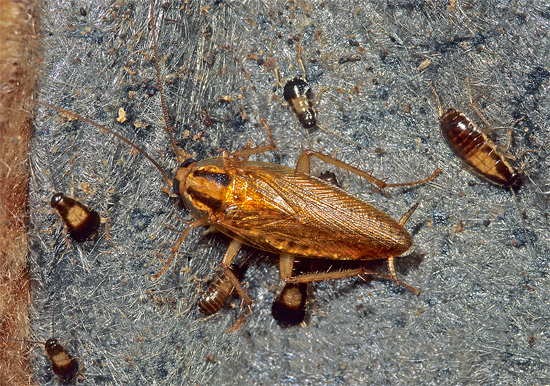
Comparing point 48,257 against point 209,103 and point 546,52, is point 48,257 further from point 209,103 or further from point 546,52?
point 546,52

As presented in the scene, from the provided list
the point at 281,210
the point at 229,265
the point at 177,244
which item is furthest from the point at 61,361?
the point at 281,210

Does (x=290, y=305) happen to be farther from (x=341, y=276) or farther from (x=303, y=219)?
(x=303, y=219)

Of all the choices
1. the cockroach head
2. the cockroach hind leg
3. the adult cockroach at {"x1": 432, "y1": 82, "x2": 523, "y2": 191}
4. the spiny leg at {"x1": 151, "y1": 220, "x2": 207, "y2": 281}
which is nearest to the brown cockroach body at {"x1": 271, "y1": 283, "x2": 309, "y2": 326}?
the cockroach hind leg

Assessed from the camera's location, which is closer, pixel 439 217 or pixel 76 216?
pixel 76 216

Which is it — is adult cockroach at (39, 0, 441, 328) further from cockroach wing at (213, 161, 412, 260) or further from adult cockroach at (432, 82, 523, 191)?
adult cockroach at (432, 82, 523, 191)

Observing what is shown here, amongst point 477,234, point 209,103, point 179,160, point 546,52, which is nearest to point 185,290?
point 179,160
